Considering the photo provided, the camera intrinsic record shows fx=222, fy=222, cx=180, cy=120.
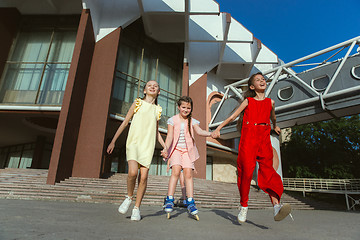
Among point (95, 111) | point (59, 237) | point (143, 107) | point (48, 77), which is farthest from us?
point (48, 77)

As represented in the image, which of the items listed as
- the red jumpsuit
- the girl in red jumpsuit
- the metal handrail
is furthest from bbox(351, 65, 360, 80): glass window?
the red jumpsuit

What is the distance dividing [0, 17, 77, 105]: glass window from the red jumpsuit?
34.9ft

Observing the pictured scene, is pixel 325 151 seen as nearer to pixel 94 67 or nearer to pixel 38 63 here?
pixel 94 67

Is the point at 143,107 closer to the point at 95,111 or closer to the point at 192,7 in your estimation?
the point at 95,111

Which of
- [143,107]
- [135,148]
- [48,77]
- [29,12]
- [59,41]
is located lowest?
[135,148]

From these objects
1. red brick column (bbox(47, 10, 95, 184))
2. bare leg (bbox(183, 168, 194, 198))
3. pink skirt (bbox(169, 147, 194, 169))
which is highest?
red brick column (bbox(47, 10, 95, 184))

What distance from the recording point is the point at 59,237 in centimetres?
157

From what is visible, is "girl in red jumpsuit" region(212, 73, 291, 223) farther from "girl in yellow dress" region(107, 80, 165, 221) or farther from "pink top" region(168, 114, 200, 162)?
"girl in yellow dress" region(107, 80, 165, 221)

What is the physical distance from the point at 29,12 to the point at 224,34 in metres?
11.7

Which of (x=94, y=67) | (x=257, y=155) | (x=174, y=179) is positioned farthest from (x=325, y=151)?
(x=174, y=179)

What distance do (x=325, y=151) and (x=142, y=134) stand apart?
75.6 ft

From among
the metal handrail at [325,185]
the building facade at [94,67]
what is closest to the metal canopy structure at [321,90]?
the building facade at [94,67]

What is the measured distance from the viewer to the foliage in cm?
1998

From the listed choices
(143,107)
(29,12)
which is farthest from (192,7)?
(143,107)
